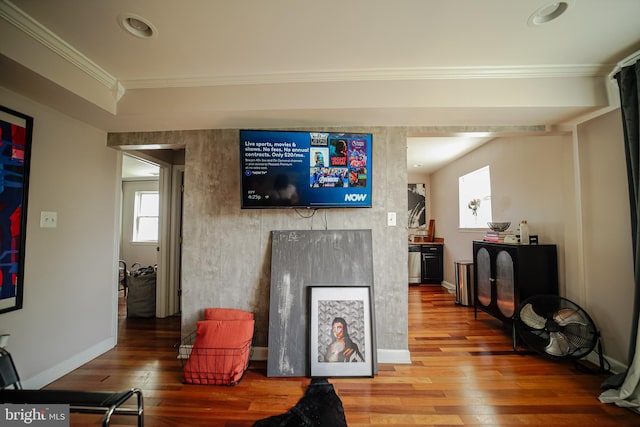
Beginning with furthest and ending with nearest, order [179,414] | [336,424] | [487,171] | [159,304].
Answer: [487,171], [159,304], [179,414], [336,424]

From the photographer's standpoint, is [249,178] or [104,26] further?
[249,178]

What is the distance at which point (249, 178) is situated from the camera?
2.40m

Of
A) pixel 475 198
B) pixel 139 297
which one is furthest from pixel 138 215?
pixel 475 198

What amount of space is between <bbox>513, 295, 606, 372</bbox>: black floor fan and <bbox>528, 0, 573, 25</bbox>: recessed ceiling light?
223 cm

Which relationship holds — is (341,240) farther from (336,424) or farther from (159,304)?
(159,304)

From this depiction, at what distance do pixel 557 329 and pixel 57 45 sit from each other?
4564 millimetres

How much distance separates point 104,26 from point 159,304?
3351mm

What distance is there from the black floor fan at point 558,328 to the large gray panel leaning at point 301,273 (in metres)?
1.56

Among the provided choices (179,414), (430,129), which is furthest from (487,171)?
(179,414)

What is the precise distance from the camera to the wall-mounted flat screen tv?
2.38 meters

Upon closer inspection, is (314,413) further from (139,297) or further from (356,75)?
(139,297)

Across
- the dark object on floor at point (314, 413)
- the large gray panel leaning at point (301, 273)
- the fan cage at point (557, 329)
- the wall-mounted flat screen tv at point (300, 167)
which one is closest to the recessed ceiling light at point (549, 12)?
the wall-mounted flat screen tv at point (300, 167)

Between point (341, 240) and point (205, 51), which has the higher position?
point (205, 51)

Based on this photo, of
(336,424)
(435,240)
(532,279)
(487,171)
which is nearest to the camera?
(336,424)
